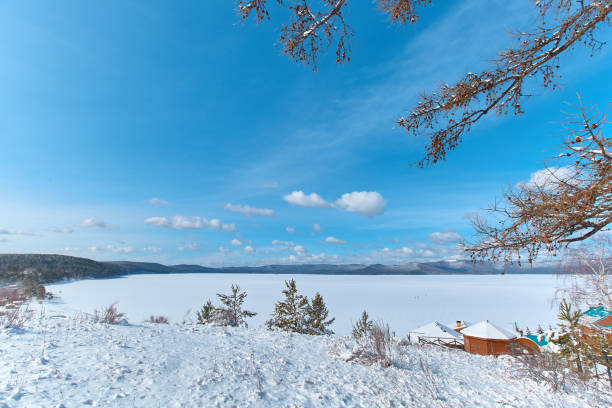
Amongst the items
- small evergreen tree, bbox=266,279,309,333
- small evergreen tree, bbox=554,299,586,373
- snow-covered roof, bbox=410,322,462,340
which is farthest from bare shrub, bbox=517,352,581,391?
snow-covered roof, bbox=410,322,462,340

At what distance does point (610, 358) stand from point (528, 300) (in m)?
76.8

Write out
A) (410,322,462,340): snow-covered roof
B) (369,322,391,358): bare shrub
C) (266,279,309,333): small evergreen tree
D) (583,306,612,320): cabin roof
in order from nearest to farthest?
(369,322,391,358): bare shrub < (583,306,612,320): cabin roof < (266,279,309,333): small evergreen tree < (410,322,462,340): snow-covered roof

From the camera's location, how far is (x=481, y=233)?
3100 mm

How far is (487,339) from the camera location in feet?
63.1

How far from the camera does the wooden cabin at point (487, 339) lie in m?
19.0

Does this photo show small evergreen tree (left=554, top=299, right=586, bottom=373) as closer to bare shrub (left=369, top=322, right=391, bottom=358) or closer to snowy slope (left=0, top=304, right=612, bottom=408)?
snowy slope (left=0, top=304, right=612, bottom=408)

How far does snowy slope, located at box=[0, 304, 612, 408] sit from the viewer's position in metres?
4.26

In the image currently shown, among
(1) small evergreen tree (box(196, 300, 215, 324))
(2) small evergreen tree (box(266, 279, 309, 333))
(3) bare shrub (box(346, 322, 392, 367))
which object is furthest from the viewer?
(2) small evergreen tree (box(266, 279, 309, 333))

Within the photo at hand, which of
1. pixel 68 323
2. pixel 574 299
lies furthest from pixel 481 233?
pixel 574 299

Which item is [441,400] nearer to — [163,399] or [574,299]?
[163,399]

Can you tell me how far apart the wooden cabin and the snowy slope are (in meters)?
12.8

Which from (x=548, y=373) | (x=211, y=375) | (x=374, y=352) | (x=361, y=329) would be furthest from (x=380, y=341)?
(x=361, y=329)

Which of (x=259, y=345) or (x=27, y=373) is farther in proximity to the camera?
(x=259, y=345)

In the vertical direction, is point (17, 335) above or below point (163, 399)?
above
